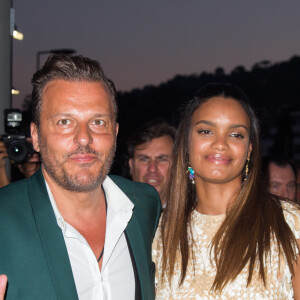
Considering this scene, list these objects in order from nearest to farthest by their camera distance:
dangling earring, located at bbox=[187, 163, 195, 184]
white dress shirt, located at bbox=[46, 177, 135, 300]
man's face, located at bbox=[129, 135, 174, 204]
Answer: white dress shirt, located at bbox=[46, 177, 135, 300] < dangling earring, located at bbox=[187, 163, 195, 184] < man's face, located at bbox=[129, 135, 174, 204]

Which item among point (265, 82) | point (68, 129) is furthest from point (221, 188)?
point (265, 82)

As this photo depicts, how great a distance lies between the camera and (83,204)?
2.45 metres

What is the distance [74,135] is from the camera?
2.28 meters

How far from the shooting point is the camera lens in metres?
3.89

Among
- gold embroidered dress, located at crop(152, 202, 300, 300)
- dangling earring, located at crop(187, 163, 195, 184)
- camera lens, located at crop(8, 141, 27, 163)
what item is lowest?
gold embroidered dress, located at crop(152, 202, 300, 300)

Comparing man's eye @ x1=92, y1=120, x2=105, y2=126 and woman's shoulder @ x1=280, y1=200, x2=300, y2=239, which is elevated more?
man's eye @ x1=92, y1=120, x2=105, y2=126

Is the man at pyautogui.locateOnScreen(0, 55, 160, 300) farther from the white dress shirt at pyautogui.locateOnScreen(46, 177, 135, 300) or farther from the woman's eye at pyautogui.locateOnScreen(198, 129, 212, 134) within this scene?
the woman's eye at pyautogui.locateOnScreen(198, 129, 212, 134)

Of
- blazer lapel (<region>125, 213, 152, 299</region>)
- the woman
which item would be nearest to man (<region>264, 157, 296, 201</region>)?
the woman

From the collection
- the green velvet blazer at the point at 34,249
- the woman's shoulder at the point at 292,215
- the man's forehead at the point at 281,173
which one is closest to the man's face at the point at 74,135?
the green velvet blazer at the point at 34,249

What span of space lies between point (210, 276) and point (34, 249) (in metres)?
1.08

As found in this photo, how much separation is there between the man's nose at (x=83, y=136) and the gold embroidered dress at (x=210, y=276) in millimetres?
920

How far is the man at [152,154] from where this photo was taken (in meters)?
4.30

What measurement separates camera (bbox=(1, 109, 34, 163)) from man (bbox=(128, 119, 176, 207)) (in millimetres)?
1038

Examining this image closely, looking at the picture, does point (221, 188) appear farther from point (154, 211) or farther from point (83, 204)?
point (83, 204)
